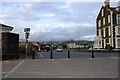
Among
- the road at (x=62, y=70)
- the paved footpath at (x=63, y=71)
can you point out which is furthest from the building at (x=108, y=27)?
the paved footpath at (x=63, y=71)

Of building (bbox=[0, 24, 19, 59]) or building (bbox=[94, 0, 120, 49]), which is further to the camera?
building (bbox=[94, 0, 120, 49])

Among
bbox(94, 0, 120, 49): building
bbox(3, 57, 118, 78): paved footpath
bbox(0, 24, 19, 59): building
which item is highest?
bbox(94, 0, 120, 49): building

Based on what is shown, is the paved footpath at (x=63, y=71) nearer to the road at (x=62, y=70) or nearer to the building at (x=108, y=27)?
the road at (x=62, y=70)

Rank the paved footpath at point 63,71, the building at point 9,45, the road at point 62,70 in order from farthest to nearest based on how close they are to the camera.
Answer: the building at point 9,45 → the road at point 62,70 → the paved footpath at point 63,71

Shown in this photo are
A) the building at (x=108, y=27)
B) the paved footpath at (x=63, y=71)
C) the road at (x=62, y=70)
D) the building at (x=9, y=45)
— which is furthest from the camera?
the building at (x=108, y=27)

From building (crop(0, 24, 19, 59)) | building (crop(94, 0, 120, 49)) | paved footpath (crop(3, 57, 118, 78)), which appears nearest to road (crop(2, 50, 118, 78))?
paved footpath (crop(3, 57, 118, 78))

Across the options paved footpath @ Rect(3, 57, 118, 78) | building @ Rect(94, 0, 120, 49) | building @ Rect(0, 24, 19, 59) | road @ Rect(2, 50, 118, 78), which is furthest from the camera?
building @ Rect(94, 0, 120, 49)

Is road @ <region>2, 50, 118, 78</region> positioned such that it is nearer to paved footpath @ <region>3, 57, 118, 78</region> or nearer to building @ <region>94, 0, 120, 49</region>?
paved footpath @ <region>3, 57, 118, 78</region>

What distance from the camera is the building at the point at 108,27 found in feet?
265

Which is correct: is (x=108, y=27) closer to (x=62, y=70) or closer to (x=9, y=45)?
(x=9, y=45)

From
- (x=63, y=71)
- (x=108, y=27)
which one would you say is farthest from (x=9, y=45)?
(x=108, y=27)

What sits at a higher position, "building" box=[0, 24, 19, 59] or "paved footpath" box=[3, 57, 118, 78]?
"building" box=[0, 24, 19, 59]

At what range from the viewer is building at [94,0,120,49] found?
80875 millimetres

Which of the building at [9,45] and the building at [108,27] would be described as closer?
the building at [9,45]
